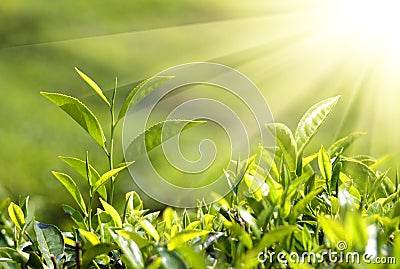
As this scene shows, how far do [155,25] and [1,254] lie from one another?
23.2 ft

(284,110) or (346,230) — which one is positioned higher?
(346,230)

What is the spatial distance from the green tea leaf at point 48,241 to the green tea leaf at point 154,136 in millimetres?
188

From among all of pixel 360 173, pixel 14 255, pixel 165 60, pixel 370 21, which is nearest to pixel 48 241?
pixel 14 255

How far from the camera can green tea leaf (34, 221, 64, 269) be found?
101 cm

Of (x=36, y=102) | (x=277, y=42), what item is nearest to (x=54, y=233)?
(x=36, y=102)

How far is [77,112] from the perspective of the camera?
3.69 ft

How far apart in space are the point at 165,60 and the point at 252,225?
6175mm

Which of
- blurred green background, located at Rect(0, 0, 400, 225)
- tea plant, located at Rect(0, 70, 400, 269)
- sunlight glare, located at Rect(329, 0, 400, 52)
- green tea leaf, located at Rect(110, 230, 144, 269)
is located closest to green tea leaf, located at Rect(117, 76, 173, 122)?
tea plant, located at Rect(0, 70, 400, 269)

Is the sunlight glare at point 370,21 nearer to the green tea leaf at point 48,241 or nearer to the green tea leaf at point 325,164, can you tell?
the green tea leaf at point 325,164

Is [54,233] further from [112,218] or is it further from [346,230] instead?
[346,230]

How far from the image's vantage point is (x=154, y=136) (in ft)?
3.70

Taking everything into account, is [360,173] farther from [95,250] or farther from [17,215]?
[17,215]

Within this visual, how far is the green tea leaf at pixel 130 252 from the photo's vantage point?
820 mm

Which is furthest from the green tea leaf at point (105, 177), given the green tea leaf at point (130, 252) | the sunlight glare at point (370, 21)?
the sunlight glare at point (370, 21)
